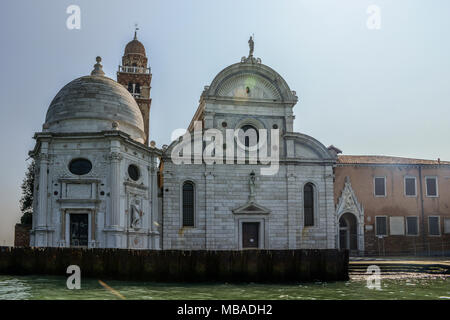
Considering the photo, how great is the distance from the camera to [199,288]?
62.1ft

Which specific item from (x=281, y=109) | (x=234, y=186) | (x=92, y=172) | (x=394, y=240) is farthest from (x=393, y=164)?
(x=92, y=172)

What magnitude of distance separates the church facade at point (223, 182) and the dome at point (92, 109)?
6 cm

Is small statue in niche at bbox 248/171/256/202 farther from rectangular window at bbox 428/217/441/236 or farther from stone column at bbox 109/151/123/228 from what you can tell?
rectangular window at bbox 428/217/441/236

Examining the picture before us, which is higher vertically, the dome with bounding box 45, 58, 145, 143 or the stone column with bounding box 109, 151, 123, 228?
the dome with bounding box 45, 58, 145, 143

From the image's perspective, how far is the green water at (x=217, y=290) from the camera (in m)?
16.5

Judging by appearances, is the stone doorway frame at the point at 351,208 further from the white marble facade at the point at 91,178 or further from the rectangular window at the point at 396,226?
the white marble facade at the point at 91,178

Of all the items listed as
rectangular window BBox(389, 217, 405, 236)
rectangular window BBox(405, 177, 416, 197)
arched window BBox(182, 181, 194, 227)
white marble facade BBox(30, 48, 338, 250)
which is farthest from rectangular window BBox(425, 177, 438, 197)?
arched window BBox(182, 181, 194, 227)

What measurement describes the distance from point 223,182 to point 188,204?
2.42 m

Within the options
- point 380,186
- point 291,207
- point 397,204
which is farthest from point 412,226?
point 291,207

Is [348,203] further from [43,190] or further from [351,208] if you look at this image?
[43,190]

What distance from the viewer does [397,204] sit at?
36000 millimetres

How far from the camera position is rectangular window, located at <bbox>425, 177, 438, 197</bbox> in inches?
1443

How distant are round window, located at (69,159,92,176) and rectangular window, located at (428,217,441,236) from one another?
924 inches
